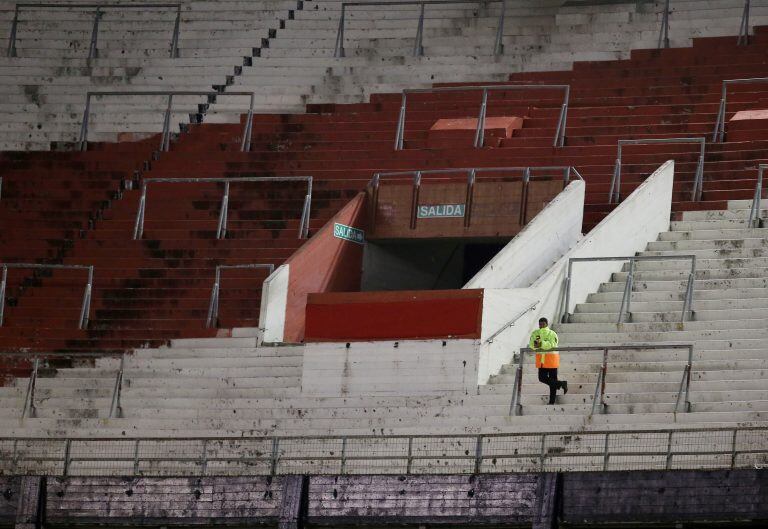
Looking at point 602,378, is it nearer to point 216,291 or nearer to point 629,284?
point 629,284

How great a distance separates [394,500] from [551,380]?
2887mm

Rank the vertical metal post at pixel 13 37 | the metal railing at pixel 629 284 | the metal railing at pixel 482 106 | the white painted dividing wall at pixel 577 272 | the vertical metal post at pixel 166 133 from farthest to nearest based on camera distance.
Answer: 1. the vertical metal post at pixel 13 37
2. the vertical metal post at pixel 166 133
3. the metal railing at pixel 482 106
4. the metal railing at pixel 629 284
5. the white painted dividing wall at pixel 577 272

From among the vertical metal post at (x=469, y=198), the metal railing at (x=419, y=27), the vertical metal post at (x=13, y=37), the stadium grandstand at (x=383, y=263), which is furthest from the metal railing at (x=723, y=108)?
the vertical metal post at (x=13, y=37)

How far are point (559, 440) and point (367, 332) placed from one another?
4122 millimetres

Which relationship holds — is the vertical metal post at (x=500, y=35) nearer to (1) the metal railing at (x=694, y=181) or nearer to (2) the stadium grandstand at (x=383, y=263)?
(2) the stadium grandstand at (x=383, y=263)

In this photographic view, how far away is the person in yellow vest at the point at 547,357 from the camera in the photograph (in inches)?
963

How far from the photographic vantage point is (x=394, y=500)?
22547 mm

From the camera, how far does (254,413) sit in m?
26.5

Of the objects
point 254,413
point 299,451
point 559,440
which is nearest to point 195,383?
point 254,413

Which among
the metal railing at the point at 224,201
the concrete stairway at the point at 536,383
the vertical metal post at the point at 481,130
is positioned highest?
the vertical metal post at the point at 481,130

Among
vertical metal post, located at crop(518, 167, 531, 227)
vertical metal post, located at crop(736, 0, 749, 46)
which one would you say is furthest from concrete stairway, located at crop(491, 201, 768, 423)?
vertical metal post, located at crop(736, 0, 749, 46)

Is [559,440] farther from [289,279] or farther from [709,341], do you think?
[289,279]

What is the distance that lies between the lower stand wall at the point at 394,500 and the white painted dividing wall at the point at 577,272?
339cm

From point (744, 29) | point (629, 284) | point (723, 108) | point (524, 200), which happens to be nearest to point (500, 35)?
point (744, 29)
